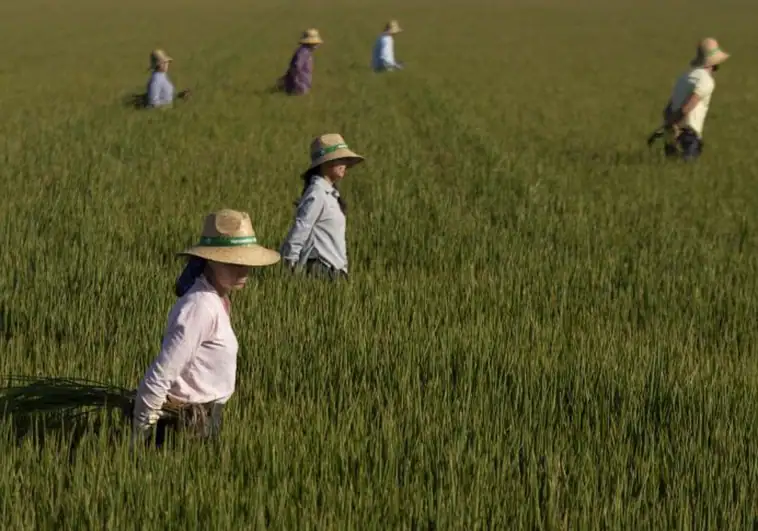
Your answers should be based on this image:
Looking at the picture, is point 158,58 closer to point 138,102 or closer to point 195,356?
point 138,102

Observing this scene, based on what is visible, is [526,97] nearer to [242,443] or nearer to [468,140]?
[468,140]

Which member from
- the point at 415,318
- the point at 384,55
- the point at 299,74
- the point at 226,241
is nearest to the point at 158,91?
the point at 299,74

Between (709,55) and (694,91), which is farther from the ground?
(709,55)

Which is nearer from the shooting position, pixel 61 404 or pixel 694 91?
pixel 61 404

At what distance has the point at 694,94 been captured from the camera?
36.7 feet

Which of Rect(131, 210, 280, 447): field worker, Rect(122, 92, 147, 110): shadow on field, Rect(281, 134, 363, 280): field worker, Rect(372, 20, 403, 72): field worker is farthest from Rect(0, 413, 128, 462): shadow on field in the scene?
Rect(372, 20, 403, 72): field worker

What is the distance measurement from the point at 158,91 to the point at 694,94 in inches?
316

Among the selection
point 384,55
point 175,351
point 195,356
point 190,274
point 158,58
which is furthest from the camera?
point 384,55

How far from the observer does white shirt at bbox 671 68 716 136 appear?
11.2m

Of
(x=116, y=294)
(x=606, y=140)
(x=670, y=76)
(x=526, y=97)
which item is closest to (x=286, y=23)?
(x=670, y=76)

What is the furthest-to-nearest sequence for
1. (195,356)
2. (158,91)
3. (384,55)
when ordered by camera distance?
(384,55) < (158,91) < (195,356)

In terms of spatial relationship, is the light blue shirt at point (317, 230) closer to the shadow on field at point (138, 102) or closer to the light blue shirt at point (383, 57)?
the shadow on field at point (138, 102)

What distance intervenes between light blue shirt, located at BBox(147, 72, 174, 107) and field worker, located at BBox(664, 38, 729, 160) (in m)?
7.56

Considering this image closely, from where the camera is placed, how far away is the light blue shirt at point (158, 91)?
15.4 metres
